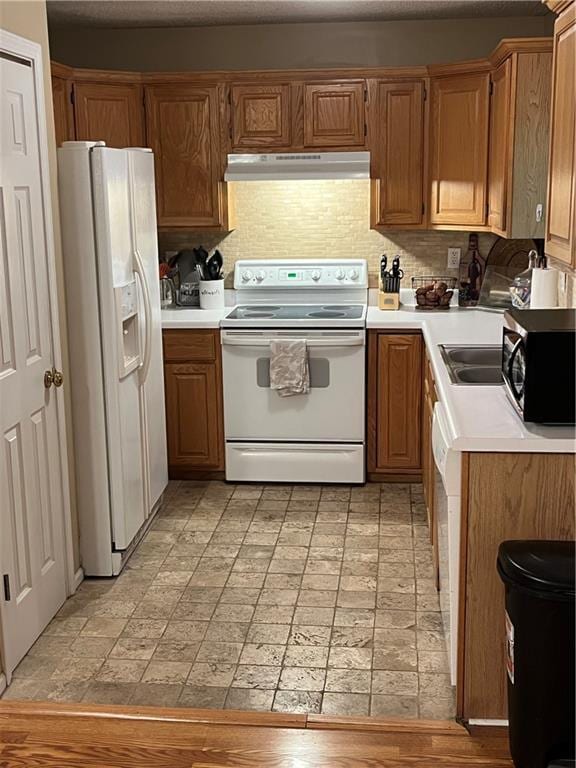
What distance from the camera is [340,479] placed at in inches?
194

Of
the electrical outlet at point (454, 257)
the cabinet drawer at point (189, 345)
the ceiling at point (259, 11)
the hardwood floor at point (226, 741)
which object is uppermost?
the ceiling at point (259, 11)

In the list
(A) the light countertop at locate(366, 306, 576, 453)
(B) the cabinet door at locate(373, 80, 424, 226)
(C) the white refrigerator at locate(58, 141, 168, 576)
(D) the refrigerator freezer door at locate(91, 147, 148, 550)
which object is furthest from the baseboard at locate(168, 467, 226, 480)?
(B) the cabinet door at locate(373, 80, 424, 226)

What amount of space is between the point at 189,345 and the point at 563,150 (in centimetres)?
241

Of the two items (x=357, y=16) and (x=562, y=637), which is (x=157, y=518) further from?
(x=357, y=16)

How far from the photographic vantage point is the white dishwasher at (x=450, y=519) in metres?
2.60

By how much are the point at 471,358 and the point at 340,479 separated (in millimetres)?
1316

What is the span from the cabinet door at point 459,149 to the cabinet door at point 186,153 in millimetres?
1222

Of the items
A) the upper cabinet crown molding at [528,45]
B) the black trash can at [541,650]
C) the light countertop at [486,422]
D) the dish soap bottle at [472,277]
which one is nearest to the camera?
the black trash can at [541,650]

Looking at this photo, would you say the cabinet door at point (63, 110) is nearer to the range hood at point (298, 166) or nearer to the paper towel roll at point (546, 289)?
the range hood at point (298, 166)

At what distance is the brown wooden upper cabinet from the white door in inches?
88.9

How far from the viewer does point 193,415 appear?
4.98m

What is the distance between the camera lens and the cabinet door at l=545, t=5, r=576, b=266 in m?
2.94

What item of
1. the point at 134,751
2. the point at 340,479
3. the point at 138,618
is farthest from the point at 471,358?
the point at 134,751

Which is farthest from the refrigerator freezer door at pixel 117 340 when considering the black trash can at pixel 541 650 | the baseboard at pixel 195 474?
the black trash can at pixel 541 650
